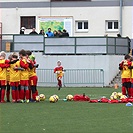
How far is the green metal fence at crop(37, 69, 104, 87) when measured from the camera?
1583 inches

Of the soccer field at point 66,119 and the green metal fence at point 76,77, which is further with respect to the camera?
the green metal fence at point 76,77

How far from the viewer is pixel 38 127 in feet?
44.8

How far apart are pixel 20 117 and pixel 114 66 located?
25.3 m

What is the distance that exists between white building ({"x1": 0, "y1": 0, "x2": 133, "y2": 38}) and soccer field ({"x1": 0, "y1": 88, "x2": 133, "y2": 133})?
29491 mm

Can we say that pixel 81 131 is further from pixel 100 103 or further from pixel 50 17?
pixel 50 17

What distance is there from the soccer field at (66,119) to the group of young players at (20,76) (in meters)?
2.82

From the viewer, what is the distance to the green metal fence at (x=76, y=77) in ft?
132

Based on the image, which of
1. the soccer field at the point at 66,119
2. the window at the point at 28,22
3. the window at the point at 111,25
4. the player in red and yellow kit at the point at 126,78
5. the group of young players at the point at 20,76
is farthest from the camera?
the window at the point at 28,22

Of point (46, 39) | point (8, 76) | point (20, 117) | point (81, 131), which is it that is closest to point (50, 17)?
point (46, 39)

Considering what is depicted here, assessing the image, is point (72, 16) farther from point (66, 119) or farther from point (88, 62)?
point (66, 119)

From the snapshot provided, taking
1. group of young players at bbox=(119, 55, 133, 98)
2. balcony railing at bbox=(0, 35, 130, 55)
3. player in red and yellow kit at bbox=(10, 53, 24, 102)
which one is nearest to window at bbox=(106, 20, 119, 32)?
Result: balcony railing at bbox=(0, 35, 130, 55)

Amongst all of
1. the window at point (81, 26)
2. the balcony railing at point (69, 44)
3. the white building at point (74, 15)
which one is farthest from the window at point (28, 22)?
the balcony railing at point (69, 44)

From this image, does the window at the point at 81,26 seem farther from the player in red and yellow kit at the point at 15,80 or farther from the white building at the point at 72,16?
the player in red and yellow kit at the point at 15,80

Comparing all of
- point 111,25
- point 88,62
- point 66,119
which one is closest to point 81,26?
point 111,25
